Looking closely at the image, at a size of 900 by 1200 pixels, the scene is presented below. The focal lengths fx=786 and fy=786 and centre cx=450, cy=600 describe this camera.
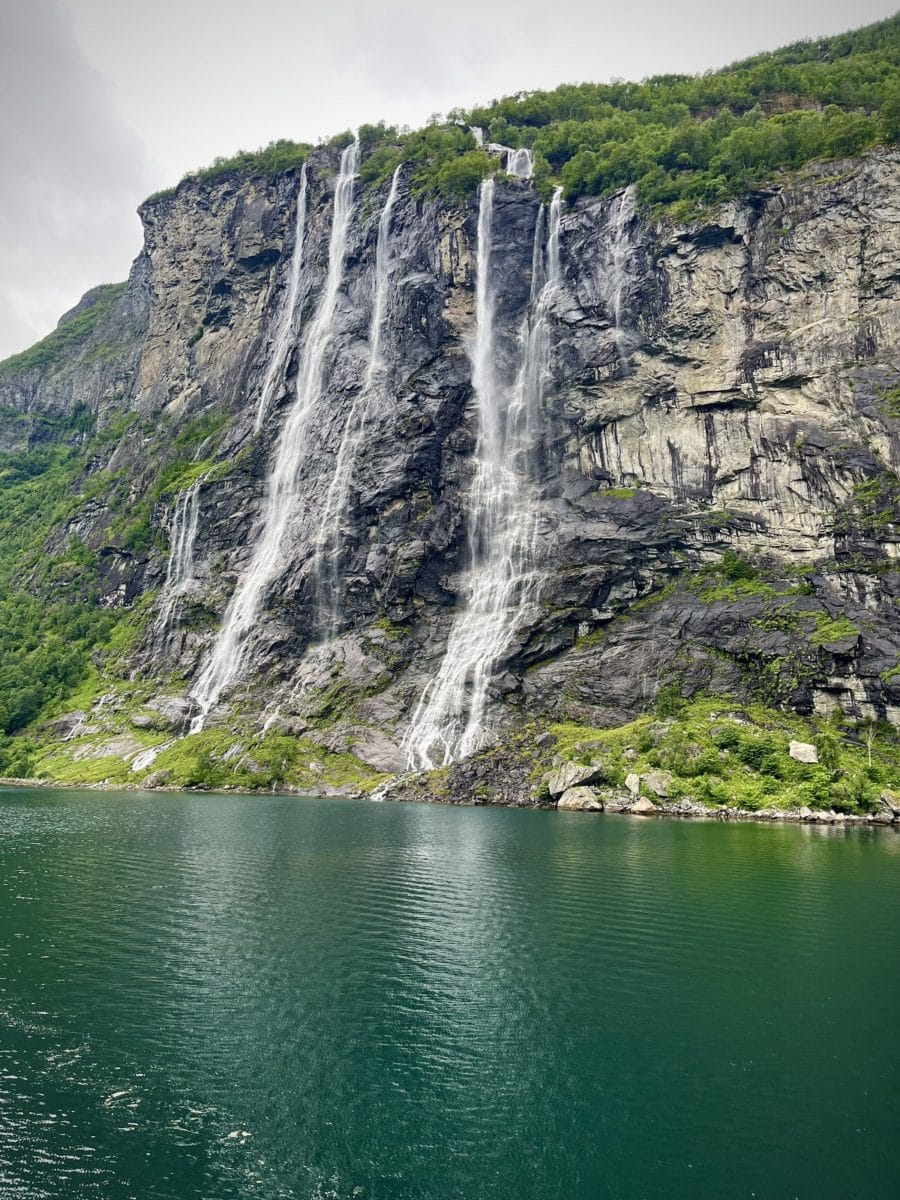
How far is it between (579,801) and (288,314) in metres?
86.1

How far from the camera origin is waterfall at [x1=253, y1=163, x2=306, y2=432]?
111 metres

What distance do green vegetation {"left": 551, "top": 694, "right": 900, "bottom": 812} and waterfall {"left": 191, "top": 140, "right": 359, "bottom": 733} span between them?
40.9 meters

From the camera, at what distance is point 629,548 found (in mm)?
79688

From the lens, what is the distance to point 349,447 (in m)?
96.3

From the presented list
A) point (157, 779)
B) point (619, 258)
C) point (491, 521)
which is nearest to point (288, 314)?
point (619, 258)

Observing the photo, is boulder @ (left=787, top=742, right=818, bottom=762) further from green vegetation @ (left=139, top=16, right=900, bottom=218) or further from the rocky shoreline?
green vegetation @ (left=139, top=16, right=900, bottom=218)

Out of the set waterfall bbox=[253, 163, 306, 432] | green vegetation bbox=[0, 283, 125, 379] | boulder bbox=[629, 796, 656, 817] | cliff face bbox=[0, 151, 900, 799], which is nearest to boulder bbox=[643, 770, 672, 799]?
boulder bbox=[629, 796, 656, 817]

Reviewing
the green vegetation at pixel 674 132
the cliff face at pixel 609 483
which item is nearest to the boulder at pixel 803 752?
the cliff face at pixel 609 483

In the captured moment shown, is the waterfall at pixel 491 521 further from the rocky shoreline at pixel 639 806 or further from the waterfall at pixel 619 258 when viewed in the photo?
the waterfall at pixel 619 258

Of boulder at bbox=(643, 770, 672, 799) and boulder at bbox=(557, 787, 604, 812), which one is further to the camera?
boulder at bbox=(557, 787, 604, 812)

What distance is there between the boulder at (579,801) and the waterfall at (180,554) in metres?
57.7

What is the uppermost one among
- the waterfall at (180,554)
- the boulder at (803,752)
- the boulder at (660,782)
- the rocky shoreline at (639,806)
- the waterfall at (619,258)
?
the waterfall at (619,258)

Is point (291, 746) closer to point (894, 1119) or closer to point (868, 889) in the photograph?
point (868, 889)

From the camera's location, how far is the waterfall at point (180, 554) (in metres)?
98.7
